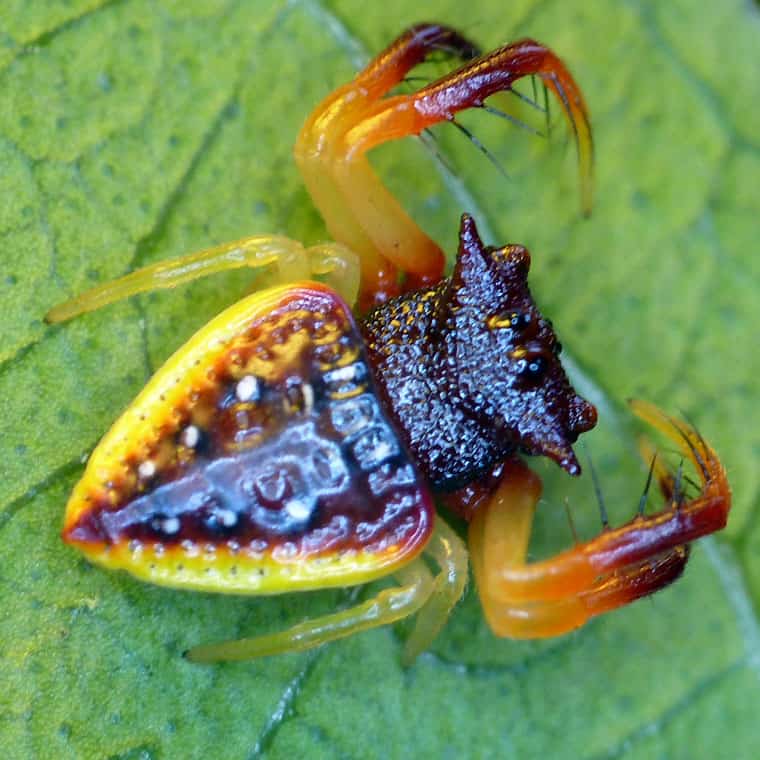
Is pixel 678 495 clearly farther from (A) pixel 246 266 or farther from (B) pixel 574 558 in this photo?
(A) pixel 246 266

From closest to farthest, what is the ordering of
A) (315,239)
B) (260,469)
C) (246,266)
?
1. (260,469)
2. (246,266)
3. (315,239)

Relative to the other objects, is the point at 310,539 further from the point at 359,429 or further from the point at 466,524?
the point at 466,524

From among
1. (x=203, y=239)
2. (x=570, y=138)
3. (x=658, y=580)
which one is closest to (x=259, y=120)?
(x=203, y=239)

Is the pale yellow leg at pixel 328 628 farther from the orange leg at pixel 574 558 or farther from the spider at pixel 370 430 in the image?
the orange leg at pixel 574 558

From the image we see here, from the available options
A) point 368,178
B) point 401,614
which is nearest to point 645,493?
point 401,614

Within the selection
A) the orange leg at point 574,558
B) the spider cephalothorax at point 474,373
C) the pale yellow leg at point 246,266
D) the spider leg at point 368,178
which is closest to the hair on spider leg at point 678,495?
the orange leg at point 574,558

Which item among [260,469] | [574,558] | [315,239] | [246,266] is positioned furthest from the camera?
[315,239]
